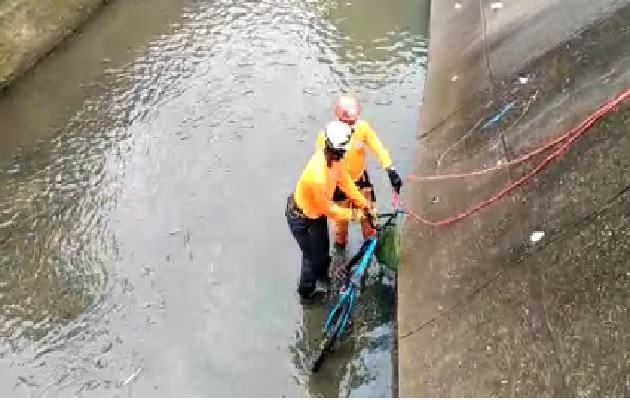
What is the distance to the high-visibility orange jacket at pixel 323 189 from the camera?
305 inches

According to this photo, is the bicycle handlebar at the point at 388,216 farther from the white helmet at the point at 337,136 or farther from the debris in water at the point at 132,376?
the debris in water at the point at 132,376

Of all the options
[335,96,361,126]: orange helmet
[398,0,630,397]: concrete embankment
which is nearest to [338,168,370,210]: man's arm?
[335,96,361,126]: orange helmet

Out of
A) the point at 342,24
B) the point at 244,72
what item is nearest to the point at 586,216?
the point at 244,72

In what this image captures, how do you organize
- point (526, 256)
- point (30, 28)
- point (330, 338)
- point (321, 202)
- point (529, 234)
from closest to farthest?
1. point (526, 256)
2. point (529, 234)
3. point (321, 202)
4. point (330, 338)
5. point (30, 28)

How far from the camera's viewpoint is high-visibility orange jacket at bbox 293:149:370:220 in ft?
25.4

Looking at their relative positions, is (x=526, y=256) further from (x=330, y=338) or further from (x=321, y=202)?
(x=330, y=338)

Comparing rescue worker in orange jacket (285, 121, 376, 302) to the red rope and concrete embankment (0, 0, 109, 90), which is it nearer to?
the red rope

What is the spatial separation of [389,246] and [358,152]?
3.51 ft

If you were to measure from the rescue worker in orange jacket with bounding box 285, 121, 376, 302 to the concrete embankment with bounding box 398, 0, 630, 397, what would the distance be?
3.01ft

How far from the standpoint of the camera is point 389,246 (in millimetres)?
8797

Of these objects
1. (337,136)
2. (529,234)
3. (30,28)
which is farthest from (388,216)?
(30,28)

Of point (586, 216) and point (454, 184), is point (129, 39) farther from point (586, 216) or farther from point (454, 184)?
point (586, 216)

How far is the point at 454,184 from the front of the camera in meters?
9.16

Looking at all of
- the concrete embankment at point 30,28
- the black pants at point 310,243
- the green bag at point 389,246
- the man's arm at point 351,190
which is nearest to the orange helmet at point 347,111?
the man's arm at point 351,190
